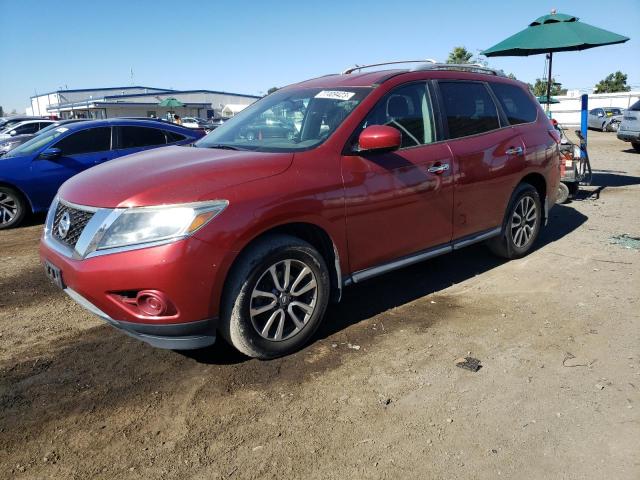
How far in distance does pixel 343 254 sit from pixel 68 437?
197 cm

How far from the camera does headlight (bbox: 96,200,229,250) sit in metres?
2.83

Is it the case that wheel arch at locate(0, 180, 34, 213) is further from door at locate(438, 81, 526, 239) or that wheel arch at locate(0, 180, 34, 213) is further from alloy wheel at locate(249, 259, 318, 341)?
door at locate(438, 81, 526, 239)

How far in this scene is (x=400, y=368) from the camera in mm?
3289

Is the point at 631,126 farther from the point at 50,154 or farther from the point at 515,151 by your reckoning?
the point at 50,154

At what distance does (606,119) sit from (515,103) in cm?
2927

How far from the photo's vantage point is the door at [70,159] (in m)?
7.63

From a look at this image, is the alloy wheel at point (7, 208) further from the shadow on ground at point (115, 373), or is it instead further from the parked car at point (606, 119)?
the parked car at point (606, 119)

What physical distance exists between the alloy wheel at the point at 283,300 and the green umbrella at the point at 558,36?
691 cm

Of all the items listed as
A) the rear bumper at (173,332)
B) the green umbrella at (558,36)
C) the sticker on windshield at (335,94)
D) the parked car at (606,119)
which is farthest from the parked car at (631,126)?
the rear bumper at (173,332)

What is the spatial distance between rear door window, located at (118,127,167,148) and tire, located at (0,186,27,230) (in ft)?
5.49

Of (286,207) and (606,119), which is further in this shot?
(606,119)

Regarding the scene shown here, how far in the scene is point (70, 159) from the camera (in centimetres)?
773

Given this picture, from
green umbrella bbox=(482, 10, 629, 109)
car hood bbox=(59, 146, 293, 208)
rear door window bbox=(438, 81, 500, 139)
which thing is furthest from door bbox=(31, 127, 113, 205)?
green umbrella bbox=(482, 10, 629, 109)

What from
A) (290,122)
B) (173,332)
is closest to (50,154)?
(290,122)
